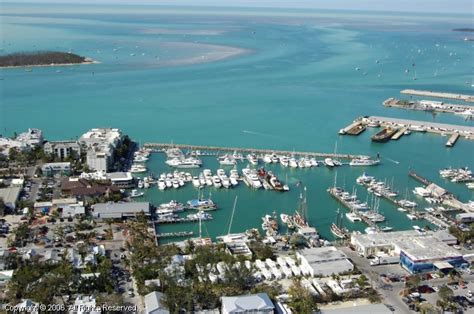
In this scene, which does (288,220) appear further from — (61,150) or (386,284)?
(61,150)

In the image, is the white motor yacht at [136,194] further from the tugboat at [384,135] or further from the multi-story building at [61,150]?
the tugboat at [384,135]

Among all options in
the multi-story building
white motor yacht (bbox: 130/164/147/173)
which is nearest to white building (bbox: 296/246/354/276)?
white motor yacht (bbox: 130/164/147/173)

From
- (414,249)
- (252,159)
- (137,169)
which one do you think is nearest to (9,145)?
(137,169)

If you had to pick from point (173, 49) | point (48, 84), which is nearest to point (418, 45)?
point (173, 49)

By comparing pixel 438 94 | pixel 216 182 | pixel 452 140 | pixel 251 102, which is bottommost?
pixel 216 182

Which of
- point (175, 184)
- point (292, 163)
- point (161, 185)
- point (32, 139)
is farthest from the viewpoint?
point (32, 139)

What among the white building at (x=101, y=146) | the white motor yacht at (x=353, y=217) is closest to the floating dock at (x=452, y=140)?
the white motor yacht at (x=353, y=217)

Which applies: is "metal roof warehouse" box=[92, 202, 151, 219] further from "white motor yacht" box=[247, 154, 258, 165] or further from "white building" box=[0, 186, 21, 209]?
"white motor yacht" box=[247, 154, 258, 165]

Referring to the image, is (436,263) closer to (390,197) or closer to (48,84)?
(390,197)
